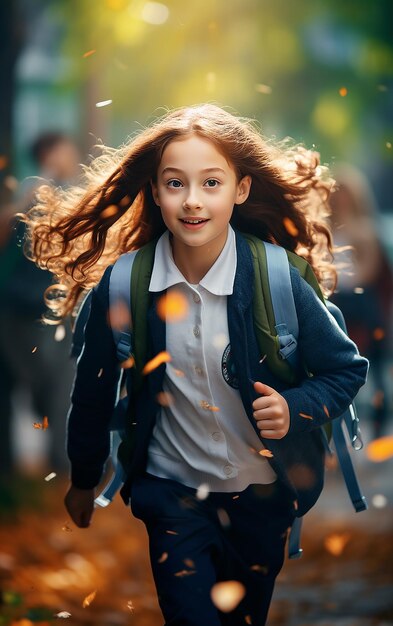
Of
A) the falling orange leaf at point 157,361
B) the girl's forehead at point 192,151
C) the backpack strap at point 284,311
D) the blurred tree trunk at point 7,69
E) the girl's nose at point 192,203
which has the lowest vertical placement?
the blurred tree trunk at point 7,69

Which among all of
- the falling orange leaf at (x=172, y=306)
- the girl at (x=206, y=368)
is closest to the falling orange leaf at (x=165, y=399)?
the girl at (x=206, y=368)

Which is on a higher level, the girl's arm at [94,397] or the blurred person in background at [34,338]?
the girl's arm at [94,397]

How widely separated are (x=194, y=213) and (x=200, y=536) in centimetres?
95

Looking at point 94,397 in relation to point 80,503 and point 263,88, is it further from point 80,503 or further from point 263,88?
point 263,88

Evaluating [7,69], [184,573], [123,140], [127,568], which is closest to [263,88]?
[7,69]

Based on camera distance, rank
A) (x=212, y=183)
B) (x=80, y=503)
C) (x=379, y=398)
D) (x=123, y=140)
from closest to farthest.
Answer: (x=212, y=183) → (x=80, y=503) → (x=123, y=140) → (x=379, y=398)

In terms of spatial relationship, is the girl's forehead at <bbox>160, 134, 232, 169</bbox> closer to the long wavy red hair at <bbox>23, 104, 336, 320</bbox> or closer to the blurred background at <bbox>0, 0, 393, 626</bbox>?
the long wavy red hair at <bbox>23, 104, 336, 320</bbox>

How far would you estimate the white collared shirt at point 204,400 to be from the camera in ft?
11.9

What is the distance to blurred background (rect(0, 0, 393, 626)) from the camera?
22.0 feet

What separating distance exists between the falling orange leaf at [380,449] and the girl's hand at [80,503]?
6044 millimetres

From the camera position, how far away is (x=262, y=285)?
3.63 metres

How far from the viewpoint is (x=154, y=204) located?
3.86m

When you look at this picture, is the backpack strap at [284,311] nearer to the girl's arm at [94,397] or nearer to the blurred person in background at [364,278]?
the girl's arm at [94,397]

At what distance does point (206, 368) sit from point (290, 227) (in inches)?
23.2
